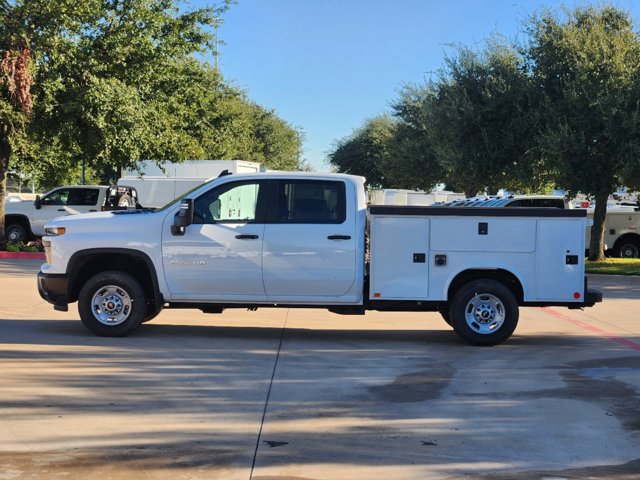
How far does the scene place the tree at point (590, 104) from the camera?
20.9 meters

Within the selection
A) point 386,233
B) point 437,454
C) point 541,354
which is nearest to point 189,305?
point 386,233

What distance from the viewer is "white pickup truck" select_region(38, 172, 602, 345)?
9.43 metres

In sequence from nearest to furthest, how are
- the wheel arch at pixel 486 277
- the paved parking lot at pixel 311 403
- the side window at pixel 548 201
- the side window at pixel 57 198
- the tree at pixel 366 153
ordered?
the paved parking lot at pixel 311 403 < the wheel arch at pixel 486 277 < the side window at pixel 548 201 < the side window at pixel 57 198 < the tree at pixel 366 153

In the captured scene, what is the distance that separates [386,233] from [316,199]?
964 mm

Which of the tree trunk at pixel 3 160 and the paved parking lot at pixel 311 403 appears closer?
the paved parking lot at pixel 311 403

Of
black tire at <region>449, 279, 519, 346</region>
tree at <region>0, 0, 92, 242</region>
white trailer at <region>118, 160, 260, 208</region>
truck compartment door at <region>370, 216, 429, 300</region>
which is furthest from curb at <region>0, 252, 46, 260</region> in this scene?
black tire at <region>449, 279, 519, 346</region>

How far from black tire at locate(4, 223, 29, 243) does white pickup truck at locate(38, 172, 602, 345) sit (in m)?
17.6

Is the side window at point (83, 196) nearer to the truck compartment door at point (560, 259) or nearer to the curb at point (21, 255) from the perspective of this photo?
the curb at point (21, 255)

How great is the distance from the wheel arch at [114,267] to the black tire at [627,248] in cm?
2066

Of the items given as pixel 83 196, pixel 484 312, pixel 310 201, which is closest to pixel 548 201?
pixel 484 312

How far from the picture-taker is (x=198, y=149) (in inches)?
998

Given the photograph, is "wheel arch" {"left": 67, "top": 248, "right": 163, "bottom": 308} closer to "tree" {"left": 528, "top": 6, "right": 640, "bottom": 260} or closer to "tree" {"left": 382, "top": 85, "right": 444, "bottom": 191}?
"tree" {"left": 528, "top": 6, "right": 640, "bottom": 260}

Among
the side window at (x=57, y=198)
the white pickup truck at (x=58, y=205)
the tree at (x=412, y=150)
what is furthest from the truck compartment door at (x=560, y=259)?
the tree at (x=412, y=150)

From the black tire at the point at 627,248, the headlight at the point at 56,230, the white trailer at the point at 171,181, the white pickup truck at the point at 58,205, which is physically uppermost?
the white trailer at the point at 171,181
